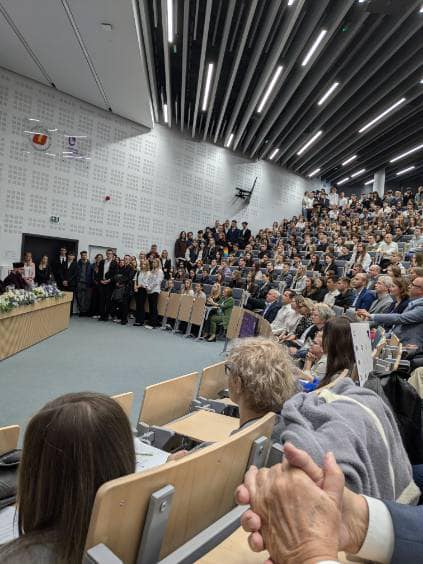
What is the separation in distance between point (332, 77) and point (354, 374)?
8.48m

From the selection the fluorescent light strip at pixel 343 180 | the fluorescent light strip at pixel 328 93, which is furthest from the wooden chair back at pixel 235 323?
the fluorescent light strip at pixel 343 180

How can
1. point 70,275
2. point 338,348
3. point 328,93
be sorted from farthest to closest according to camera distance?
point 328,93
point 70,275
point 338,348

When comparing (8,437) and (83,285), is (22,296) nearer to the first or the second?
(83,285)

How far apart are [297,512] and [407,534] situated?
0.25m

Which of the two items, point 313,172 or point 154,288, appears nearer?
point 154,288

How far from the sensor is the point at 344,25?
22.1 ft

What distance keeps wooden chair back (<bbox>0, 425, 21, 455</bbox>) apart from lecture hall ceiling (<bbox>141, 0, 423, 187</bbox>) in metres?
6.31

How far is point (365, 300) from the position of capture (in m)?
4.88

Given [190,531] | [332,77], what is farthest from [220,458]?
[332,77]

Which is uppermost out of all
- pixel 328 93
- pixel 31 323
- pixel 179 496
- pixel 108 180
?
pixel 328 93

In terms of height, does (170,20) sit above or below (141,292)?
above

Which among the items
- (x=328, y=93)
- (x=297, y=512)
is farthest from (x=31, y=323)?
(x=328, y=93)

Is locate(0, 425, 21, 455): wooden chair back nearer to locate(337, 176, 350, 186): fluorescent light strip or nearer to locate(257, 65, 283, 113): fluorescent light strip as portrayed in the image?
locate(257, 65, 283, 113): fluorescent light strip

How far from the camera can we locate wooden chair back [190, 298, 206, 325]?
24.6 ft
